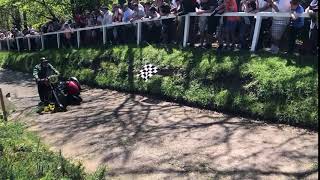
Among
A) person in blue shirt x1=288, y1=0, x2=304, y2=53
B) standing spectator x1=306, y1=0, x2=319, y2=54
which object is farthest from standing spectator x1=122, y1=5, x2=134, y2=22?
standing spectator x1=306, y1=0, x2=319, y2=54

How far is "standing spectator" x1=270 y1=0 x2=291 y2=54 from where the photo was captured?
1009 centimetres

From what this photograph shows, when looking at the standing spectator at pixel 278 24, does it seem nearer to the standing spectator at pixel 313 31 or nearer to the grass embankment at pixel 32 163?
the standing spectator at pixel 313 31

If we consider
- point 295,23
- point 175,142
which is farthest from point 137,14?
point 175,142

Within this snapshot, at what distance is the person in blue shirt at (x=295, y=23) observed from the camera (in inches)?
380

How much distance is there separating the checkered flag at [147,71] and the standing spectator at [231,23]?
8.05ft

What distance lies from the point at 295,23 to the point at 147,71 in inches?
186

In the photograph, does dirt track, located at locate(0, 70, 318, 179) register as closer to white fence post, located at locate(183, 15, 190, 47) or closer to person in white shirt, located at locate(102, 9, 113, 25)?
white fence post, located at locate(183, 15, 190, 47)

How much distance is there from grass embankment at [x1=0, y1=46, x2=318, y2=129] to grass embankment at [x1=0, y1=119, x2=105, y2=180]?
390 cm

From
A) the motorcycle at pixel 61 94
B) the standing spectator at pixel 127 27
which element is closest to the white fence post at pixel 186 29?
the standing spectator at pixel 127 27

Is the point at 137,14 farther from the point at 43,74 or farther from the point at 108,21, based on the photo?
the point at 43,74

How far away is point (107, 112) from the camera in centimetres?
1127

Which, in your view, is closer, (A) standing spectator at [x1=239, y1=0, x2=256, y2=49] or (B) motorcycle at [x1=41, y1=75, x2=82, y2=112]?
(A) standing spectator at [x1=239, y1=0, x2=256, y2=49]

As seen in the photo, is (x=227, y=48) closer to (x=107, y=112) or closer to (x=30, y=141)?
(x=107, y=112)

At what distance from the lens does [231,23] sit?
11.1 metres
